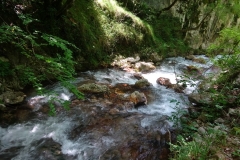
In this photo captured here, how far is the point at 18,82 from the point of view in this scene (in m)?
4.55

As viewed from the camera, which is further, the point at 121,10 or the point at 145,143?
the point at 121,10

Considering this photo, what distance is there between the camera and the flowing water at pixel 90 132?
10.6 ft

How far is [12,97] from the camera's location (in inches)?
162

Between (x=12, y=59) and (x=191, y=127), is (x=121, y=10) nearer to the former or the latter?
(x=12, y=59)

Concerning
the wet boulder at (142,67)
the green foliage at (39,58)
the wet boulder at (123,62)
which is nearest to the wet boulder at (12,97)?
the green foliage at (39,58)

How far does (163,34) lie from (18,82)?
1057cm

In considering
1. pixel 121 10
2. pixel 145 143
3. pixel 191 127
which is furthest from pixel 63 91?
pixel 121 10

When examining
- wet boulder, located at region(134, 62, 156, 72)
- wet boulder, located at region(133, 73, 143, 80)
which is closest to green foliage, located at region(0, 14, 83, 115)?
wet boulder, located at region(133, 73, 143, 80)

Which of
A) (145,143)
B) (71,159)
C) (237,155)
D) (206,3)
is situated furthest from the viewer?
(206,3)

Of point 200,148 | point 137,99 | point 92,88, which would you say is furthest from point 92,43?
point 200,148

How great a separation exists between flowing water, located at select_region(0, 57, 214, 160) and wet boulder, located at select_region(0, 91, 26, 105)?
0.68 feet

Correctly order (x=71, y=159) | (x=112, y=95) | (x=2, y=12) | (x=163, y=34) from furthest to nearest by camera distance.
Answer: (x=163, y=34), (x=112, y=95), (x=2, y=12), (x=71, y=159)

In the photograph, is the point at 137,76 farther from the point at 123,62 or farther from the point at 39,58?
the point at 39,58

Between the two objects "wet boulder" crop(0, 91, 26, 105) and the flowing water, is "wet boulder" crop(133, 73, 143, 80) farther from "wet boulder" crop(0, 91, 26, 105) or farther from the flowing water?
→ "wet boulder" crop(0, 91, 26, 105)
